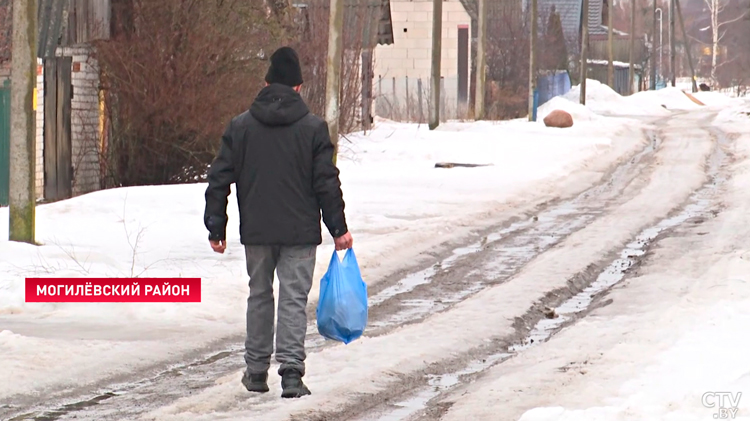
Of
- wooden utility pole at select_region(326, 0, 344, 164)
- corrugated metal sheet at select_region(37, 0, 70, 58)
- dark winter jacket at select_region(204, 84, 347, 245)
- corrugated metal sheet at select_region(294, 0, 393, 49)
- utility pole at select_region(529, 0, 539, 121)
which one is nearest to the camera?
dark winter jacket at select_region(204, 84, 347, 245)

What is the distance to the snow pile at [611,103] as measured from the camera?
54.3 meters

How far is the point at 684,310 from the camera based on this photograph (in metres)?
8.88

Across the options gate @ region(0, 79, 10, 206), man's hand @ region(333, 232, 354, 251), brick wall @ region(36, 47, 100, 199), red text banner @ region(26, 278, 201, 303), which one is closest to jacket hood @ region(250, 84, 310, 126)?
man's hand @ region(333, 232, 354, 251)

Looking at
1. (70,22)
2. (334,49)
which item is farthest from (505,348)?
(70,22)

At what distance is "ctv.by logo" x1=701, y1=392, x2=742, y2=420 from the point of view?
219 inches

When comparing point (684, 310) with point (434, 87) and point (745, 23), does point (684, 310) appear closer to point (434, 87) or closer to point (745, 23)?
point (434, 87)

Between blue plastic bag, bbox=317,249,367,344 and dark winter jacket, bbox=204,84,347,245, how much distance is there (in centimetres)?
31

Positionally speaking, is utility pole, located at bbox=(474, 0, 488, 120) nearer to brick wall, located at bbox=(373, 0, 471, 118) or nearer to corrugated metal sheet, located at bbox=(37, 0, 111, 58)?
brick wall, located at bbox=(373, 0, 471, 118)

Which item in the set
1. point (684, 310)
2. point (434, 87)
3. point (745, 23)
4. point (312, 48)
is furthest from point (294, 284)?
point (745, 23)

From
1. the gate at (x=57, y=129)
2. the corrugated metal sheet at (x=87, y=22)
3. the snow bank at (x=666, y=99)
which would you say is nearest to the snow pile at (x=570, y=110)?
the snow bank at (x=666, y=99)

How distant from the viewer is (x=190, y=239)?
44.1 ft

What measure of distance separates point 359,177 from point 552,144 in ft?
28.9

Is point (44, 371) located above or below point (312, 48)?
below

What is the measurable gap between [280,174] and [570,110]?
3776 centimetres
